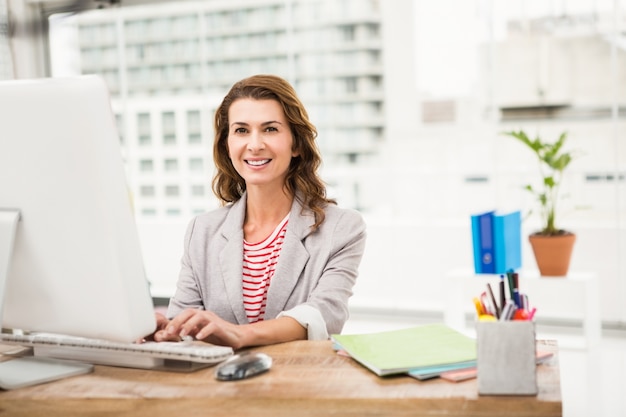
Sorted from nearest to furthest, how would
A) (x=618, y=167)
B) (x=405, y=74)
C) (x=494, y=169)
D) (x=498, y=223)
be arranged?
1. (x=498, y=223)
2. (x=618, y=167)
3. (x=494, y=169)
4. (x=405, y=74)

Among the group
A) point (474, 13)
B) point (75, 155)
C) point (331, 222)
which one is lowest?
point (331, 222)

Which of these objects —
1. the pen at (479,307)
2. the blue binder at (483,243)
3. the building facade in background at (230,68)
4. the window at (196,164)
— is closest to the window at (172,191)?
the building facade in background at (230,68)

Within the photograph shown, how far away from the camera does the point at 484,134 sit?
204 inches

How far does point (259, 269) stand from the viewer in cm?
189

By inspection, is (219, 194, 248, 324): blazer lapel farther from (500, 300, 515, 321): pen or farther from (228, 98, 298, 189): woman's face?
(500, 300, 515, 321): pen

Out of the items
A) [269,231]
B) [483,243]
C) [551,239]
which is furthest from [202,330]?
[551,239]

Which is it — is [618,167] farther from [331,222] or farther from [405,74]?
[331,222]

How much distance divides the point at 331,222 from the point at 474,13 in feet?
11.4

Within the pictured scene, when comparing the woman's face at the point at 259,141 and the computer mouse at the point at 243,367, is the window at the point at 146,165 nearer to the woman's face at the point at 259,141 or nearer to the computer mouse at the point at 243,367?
the woman's face at the point at 259,141

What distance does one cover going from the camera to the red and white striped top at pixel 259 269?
186cm

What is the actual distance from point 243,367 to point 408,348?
28cm

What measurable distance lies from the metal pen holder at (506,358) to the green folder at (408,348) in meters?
0.12

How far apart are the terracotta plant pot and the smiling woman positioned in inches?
96.2

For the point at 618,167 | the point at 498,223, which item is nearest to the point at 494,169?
the point at 618,167
